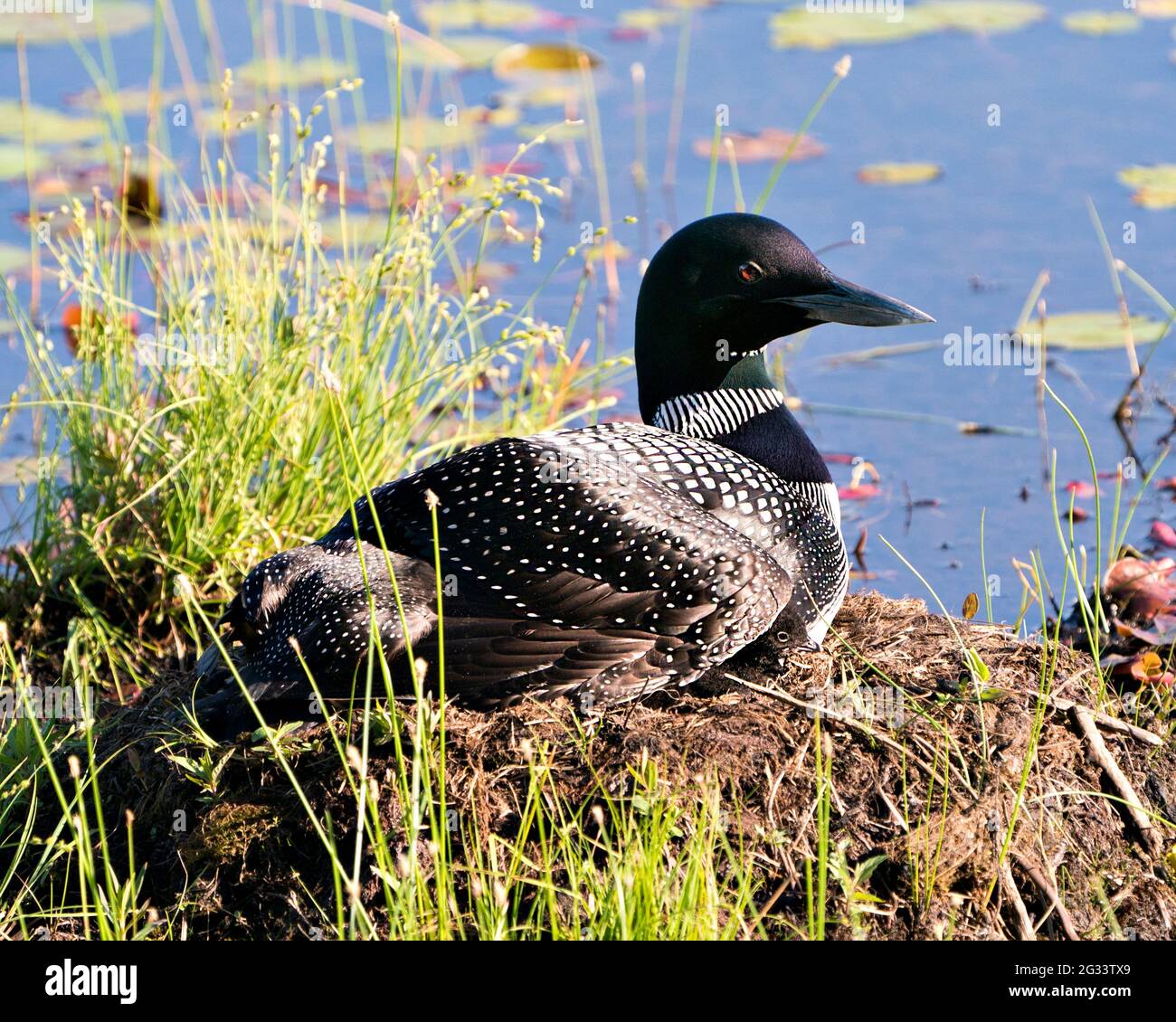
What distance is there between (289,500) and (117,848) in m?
1.31

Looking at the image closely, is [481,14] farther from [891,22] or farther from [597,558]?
[597,558]

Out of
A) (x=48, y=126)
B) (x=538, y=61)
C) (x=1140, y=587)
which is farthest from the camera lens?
(x=538, y=61)

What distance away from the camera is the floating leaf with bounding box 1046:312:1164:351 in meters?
5.76

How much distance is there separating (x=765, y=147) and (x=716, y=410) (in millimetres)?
3478

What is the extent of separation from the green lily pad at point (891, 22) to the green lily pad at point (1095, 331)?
8.57ft

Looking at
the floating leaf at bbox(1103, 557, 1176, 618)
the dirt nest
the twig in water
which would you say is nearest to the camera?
the dirt nest

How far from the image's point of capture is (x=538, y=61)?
7770 mm

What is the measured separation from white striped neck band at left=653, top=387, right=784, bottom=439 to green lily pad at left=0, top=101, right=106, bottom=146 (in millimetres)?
4185

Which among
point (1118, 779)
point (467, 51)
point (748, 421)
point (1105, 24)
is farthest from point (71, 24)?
point (1118, 779)

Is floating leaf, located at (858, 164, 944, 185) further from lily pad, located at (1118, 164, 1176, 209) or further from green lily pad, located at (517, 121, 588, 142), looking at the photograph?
green lily pad, located at (517, 121, 588, 142)

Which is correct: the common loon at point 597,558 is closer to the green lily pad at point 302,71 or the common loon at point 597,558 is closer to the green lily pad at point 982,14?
the green lily pad at point 302,71

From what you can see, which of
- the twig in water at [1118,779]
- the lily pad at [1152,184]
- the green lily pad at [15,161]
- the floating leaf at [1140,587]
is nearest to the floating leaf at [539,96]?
the green lily pad at [15,161]

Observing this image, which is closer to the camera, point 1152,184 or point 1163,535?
point 1163,535

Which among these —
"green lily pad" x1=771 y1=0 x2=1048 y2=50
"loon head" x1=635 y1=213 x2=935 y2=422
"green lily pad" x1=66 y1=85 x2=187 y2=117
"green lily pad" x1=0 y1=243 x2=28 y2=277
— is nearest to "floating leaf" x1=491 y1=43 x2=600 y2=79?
"green lily pad" x1=771 y1=0 x2=1048 y2=50
